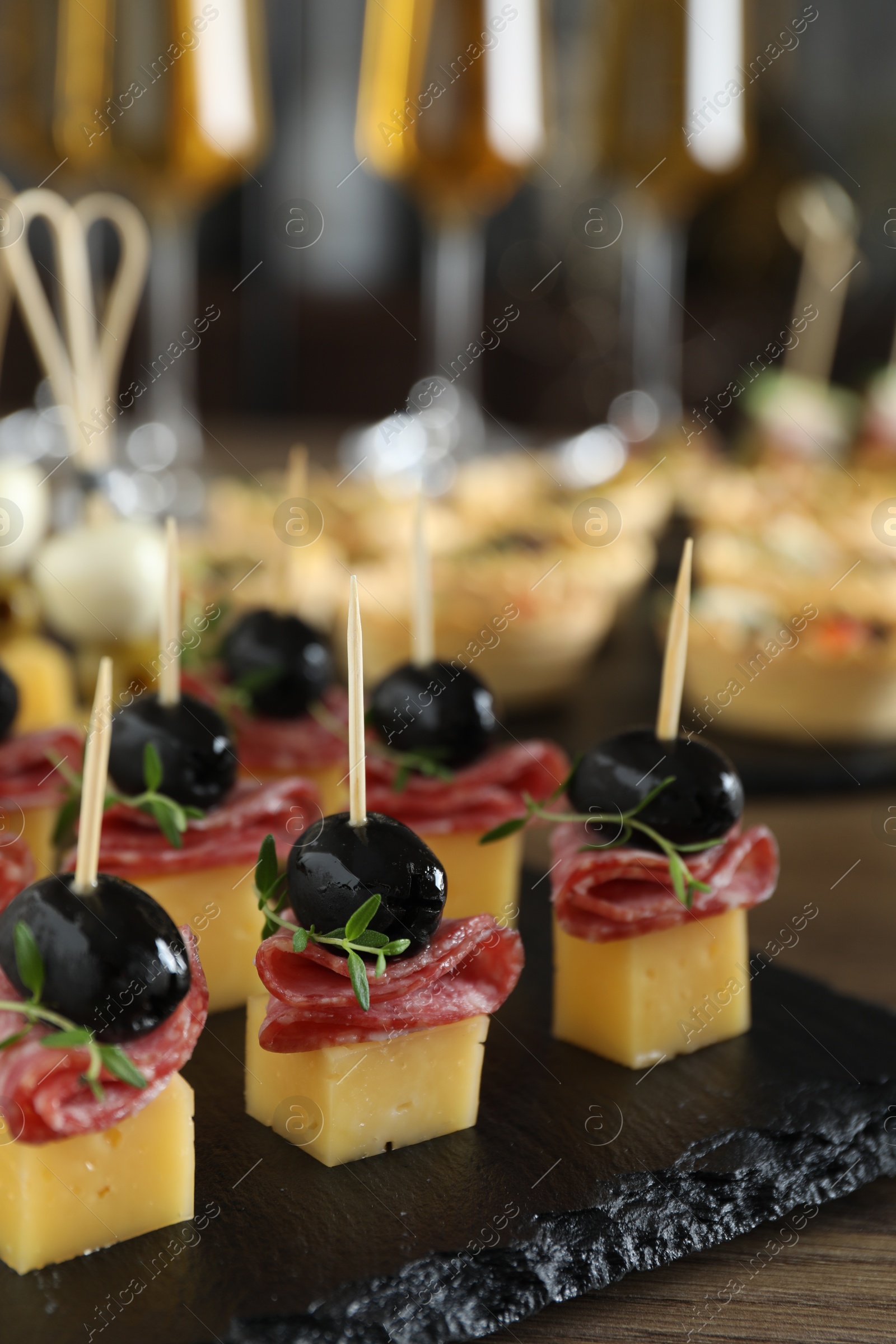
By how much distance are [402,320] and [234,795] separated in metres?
5.23

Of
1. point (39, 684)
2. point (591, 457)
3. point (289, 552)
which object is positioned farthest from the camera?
point (591, 457)

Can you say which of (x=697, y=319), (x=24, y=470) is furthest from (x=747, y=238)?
(x=24, y=470)

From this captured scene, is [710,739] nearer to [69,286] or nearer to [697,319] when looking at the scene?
[69,286]

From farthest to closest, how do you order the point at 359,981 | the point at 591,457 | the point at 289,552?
the point at 591,457 → the point at 289,552 → the point at 359,981

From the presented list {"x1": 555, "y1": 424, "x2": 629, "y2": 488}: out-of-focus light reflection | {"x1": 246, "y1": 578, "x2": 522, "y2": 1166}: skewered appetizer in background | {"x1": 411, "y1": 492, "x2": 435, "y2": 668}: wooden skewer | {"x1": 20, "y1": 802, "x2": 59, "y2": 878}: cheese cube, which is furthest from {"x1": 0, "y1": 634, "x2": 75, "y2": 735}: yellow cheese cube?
{"x1": 555, "y1": 424, "x2": 629, "y2": 488}: out-of-focus light reflection

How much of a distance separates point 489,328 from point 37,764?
500 cm

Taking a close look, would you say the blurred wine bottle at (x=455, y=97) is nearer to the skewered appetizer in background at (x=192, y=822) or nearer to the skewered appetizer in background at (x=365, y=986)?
the skewered appetizer in background at (x=192, y=822)

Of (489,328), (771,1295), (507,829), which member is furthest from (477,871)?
(489,328)

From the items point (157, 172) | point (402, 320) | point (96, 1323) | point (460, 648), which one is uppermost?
point (157, 172)

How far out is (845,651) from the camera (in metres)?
2.31

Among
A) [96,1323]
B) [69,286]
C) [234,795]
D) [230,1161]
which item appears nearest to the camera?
[96,1323]

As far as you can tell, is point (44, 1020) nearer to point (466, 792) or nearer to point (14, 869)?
point (14, 869)

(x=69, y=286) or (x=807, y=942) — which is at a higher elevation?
(x=69, y=286)

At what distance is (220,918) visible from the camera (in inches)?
60.1
